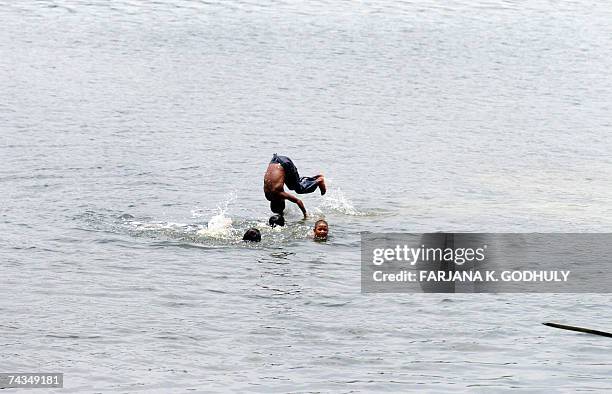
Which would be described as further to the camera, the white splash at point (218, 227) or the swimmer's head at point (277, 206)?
the swimmer's head at point (277, 206)

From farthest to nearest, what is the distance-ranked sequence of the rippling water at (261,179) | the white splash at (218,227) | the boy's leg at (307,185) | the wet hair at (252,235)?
the boy's leg at (307,185) < the white splash at (218,227) < the wet hair at (252,235) < the rippling water at (261,179)

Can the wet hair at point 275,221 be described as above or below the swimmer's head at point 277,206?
below

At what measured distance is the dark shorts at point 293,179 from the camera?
26562mm

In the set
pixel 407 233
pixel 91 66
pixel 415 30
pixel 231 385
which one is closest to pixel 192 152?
pixel 407 233

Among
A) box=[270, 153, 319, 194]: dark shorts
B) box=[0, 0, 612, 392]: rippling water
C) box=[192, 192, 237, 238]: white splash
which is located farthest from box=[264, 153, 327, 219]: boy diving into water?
box=[192, 192, 237, 238]: white splash

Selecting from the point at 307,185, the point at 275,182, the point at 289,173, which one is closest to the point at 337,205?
the point at 307,185

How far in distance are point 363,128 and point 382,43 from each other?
58.1 feet

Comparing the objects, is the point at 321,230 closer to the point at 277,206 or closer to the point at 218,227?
the point at 277,206

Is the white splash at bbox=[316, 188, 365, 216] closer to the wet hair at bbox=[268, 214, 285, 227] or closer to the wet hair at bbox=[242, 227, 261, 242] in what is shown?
the wet hair at bbox=[268, 214, 285, 227]

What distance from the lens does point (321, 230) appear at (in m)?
25.6

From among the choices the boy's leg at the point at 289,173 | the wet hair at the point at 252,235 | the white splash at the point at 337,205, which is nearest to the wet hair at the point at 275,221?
the boy's leg at the point at 289,173

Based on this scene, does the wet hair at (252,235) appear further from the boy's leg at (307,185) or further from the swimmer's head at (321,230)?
the boy's leg at (307,185)

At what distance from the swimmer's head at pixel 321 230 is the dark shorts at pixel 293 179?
128 cm

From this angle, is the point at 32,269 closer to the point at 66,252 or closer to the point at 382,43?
the point at 66,252
